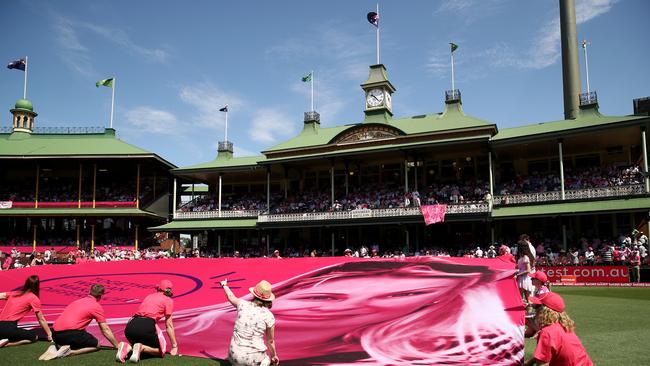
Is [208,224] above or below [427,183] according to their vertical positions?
below

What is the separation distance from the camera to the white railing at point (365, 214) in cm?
3027

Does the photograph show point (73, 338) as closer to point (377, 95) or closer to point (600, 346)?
point (600, 346)

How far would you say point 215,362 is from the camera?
6.88 metres

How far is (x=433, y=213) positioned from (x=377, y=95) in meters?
16.0

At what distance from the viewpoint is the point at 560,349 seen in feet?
15.9

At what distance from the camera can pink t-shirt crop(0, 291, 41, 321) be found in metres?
8.28

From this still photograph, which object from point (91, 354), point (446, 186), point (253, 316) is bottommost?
point (91, 354)

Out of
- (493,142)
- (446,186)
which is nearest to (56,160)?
(446,186)

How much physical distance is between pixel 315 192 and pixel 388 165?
6.26 metres

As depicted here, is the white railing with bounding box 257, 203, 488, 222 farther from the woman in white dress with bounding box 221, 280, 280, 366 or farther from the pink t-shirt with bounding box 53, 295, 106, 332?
the woman in white dress with bounding box 221, 280, 280, 366

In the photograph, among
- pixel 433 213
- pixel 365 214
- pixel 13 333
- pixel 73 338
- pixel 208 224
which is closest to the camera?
pixel 73 338

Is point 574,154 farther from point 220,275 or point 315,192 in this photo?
point 220,275

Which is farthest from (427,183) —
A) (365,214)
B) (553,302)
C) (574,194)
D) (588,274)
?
(553,302)

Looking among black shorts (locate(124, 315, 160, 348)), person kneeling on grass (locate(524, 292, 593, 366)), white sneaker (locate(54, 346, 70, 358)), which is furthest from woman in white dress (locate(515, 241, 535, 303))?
white sneaker (locate(54, 346, 70, 358))
